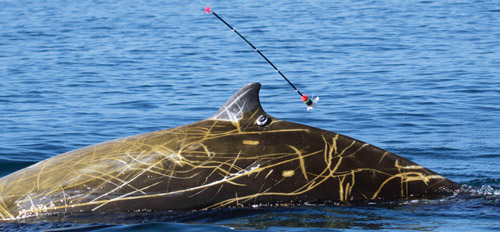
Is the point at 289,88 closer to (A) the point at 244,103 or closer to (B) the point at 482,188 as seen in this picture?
(B) the point at 482,188

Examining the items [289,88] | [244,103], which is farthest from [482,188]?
[289,88]

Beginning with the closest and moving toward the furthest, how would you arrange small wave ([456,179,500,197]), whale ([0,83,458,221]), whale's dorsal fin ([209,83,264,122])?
whale ([0,83,458,221]), whale's dorsal fin ([209,83,264,122]), small wave ([456,179,500,197])

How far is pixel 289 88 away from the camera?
1998 centimetres

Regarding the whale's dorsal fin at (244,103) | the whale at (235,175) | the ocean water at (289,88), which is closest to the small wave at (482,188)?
the ocean water at (289,88)

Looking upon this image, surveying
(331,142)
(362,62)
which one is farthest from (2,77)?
(331,142)

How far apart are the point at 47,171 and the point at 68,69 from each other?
52.9ft

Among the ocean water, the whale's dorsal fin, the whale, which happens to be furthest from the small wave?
the whale's dorsal fin

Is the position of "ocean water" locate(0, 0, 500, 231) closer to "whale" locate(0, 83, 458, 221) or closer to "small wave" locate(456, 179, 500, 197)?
"small wave" locate(456, 179, 500, 197)

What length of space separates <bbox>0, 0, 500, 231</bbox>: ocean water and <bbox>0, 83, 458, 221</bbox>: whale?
15 cm

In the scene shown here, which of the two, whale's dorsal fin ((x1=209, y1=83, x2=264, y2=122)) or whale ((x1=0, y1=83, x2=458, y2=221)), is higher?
→ whale's dorsal fin ((x1=209, y1=83, x2=264, y2=122))

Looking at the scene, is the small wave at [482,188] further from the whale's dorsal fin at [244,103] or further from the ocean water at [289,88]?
the whale's dorsal fin at [244,103]

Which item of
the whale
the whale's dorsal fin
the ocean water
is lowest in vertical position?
the ocean water

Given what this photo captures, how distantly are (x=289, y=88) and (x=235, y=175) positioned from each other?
12196 millimetres

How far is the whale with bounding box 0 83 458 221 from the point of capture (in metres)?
7.93
